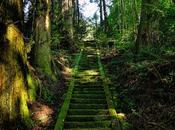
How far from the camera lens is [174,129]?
8805 mm

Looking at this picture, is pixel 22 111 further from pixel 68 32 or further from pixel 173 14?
pixel 68 32

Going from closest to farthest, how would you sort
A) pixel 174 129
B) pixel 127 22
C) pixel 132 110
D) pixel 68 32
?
1. pixel 174 129
2. pixel 132 110
3. pixel 68 32
4. pixel 127 22

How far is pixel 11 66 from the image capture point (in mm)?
8922

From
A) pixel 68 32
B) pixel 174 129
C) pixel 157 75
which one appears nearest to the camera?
pixel 174 129

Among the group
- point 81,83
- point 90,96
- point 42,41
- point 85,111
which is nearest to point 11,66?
point 85,111

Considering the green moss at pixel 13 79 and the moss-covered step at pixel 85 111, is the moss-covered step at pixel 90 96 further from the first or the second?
the green moss at pixel 13 79

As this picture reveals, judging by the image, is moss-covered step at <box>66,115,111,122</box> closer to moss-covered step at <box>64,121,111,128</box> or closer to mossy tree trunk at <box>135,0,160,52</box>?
moss-covered step at <box>64,121,111,128</box>

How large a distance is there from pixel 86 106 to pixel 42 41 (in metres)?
4.03

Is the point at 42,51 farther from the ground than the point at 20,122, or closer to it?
farther from the ground

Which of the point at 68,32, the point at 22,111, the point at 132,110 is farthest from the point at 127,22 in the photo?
the point at 22,111

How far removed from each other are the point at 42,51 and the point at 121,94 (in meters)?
4.12

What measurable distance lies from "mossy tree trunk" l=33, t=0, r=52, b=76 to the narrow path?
5.09 feet

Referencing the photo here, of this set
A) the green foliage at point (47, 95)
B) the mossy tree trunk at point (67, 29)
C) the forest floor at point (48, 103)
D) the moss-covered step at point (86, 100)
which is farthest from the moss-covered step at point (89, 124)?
the mossy tree trunk at point (67, 29)

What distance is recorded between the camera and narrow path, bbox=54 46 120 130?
10.5 metres
